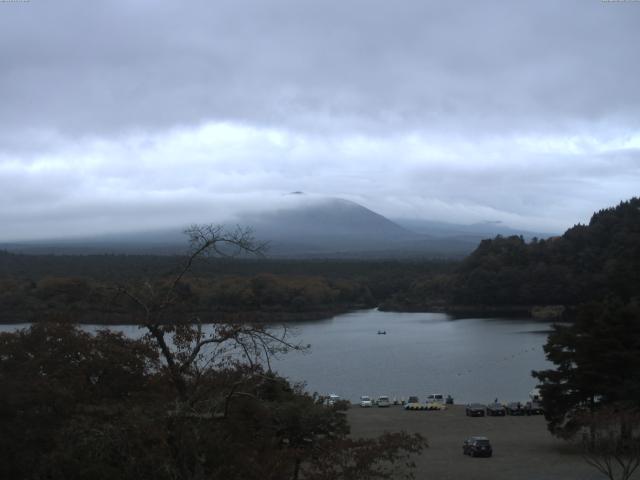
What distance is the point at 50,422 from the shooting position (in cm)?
665

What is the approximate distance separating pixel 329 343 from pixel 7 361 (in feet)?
92.5

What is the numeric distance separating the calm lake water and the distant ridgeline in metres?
5.12

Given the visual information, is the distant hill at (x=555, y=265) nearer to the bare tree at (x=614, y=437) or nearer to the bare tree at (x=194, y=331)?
the bare tree at (x=614, y=437)

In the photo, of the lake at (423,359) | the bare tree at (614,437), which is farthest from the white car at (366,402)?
the bare tree at (614,437)

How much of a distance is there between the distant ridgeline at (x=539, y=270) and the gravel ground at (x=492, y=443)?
1187 inches

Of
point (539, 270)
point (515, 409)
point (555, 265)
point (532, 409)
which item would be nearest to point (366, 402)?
point (515, 409)

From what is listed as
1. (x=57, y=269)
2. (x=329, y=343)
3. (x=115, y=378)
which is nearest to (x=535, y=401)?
(x=115, y=378)

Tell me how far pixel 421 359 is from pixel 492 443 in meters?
16.9

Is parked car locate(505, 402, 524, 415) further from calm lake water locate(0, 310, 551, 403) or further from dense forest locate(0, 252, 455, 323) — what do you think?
dense forest locate(0, 252, 455, 323)

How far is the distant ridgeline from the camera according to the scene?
48469 mm

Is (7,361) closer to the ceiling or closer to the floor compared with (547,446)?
closer to the ceiling

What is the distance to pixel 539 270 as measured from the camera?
50.2 metres

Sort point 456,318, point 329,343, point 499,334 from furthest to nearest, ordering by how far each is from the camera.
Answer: point 456,318
point 499,334
point 329,343

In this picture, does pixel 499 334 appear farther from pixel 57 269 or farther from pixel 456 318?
pixel 57 269
